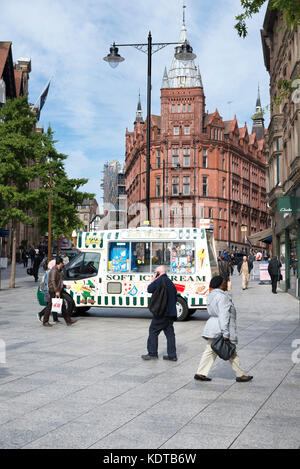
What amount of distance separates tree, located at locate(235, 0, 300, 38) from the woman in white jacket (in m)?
3.77

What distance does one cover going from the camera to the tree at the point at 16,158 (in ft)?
89.7

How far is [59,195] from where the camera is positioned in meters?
33.9

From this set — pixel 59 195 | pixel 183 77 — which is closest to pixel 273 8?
pixel 59 195

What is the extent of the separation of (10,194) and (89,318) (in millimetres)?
13288

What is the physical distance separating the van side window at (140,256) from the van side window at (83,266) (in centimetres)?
106

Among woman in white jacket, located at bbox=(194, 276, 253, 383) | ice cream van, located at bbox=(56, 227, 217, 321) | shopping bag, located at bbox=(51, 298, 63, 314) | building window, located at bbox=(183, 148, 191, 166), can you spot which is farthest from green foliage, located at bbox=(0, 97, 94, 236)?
building window, located at bbox=(183, 148, 191, 166)

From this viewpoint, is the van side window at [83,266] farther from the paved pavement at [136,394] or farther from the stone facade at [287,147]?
the stone facade at [287,147]

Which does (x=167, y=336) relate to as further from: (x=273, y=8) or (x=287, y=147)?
(x=287, y=147)

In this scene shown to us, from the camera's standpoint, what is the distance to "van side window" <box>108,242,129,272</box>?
53.1 feet

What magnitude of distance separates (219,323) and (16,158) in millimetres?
23159

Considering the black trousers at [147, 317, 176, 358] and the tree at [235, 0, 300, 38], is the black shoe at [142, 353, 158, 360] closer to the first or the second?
the black trousers at [147, 317, 176, 358]

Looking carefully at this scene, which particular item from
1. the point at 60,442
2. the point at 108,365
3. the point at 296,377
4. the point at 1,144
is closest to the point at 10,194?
the point at 1,144
